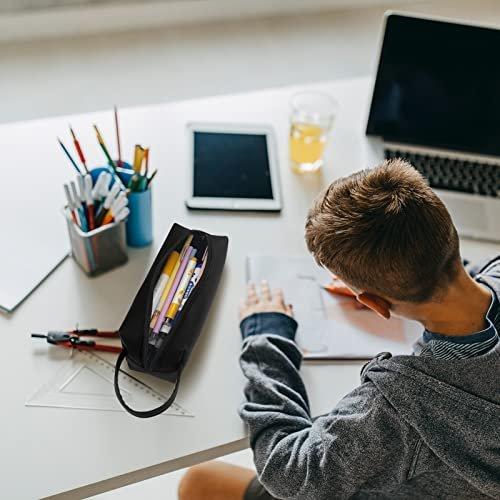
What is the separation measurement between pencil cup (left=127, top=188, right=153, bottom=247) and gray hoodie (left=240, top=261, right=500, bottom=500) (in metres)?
0.32

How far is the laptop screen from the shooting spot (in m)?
1.24

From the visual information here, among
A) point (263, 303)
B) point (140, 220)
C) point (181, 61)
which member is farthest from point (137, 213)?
point (181, 61)

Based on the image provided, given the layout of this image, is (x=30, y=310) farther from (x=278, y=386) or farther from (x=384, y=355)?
(x=384, y=355)

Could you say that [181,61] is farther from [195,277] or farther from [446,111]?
[195,277]

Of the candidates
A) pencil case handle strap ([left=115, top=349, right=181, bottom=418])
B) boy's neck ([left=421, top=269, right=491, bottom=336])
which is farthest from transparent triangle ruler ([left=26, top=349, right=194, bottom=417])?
boy's neck ([left=421, top=269, right=491, bottom=336])

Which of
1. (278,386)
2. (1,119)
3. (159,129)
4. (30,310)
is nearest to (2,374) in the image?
(30,310)

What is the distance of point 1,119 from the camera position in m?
1.52

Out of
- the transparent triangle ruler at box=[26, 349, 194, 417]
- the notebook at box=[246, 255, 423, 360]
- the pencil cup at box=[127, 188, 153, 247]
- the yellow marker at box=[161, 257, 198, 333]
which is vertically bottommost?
the transparent triangle ruler at box=[26, 349, 194, 417]

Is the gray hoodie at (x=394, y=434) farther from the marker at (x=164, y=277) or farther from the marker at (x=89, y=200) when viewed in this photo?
the marker at (x=89, y=200)

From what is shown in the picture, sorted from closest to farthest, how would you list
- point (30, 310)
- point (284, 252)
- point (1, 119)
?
point (30, 310)
point (284, 252)
point (1, 119)

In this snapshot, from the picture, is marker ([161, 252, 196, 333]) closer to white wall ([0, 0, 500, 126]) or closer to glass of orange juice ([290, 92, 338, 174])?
glass of orange juice ([290, 92, 338, 174])

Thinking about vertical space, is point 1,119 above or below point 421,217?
below

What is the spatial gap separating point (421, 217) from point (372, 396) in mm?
224

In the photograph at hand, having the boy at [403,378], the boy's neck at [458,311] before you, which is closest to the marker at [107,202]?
the boy at [403,378]
